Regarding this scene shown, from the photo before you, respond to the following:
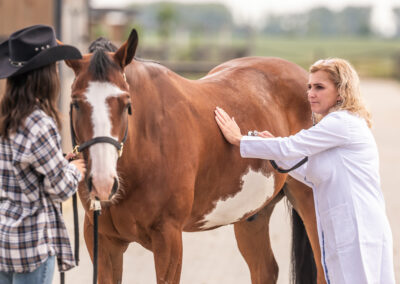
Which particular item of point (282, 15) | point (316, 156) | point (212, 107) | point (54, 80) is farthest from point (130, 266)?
point (282, 15)

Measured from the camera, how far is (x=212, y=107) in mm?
3557

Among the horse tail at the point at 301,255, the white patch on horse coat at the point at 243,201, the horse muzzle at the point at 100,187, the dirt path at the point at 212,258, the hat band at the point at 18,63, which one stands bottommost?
the dirt path at the point at 212,258

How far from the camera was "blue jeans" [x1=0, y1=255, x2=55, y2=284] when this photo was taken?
2469mm

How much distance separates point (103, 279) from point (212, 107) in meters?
1.14

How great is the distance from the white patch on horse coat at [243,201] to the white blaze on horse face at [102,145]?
1026 millimetres

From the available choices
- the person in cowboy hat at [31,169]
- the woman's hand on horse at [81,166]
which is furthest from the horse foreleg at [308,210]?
the person in cowboy hat at [31,169]

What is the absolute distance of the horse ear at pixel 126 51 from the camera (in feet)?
9.23

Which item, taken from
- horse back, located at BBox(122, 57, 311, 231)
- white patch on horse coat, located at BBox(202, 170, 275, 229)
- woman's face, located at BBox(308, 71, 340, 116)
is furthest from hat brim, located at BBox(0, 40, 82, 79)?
white patch on horse coat, located at BBox(202, 170, 275, 229)

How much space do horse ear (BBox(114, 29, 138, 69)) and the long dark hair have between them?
0.42 m

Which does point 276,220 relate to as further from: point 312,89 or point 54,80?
point 54,80

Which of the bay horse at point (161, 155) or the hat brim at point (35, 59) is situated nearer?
the hat brim at point (35, 59)

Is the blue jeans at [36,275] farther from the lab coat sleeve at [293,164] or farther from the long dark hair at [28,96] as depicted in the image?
the lab coat sleeve at [293,164]

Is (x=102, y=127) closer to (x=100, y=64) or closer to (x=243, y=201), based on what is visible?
(x=100, y=64)

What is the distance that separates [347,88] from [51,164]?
1538 millimetres
